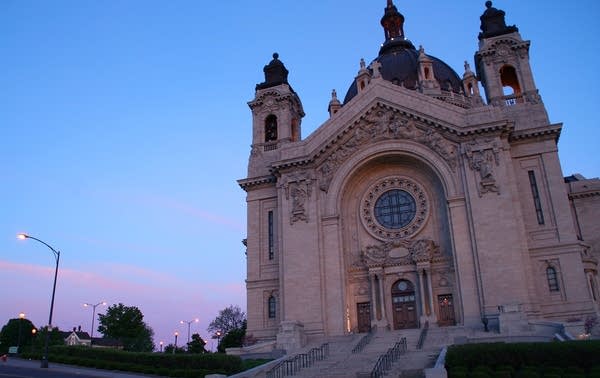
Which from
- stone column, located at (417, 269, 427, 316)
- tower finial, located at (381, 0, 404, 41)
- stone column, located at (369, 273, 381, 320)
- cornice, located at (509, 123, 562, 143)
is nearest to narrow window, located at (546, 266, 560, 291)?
stone column, located at (417, 269, 427, 316)

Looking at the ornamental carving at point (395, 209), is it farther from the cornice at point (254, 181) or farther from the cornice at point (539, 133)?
the cornice at point (254, 181)

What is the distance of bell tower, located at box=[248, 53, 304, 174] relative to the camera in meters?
45.0

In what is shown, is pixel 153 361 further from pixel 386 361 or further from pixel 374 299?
pixel 374 299

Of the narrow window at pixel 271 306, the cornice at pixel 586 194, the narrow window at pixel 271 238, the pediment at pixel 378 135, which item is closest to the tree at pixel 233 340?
the narrow window at pixel 271 306

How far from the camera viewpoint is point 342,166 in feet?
130

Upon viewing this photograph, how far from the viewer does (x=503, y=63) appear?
41.5m

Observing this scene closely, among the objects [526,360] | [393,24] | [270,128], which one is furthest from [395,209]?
[393,24]

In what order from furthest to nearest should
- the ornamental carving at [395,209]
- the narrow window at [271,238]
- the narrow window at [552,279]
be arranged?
the narrow window at [271,238], the ornamental carving at [395,209], the narrow window at [552,279]

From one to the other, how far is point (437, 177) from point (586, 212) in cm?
1356

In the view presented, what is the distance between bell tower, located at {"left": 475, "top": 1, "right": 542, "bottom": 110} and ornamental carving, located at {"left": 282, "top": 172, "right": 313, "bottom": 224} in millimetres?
15289

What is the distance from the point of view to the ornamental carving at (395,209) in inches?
1492

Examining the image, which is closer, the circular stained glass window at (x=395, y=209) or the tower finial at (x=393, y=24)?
the circular stained glass window at (x=395, y=209)

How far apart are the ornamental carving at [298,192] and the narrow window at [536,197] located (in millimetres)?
15354

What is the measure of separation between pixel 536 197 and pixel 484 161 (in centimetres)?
441
